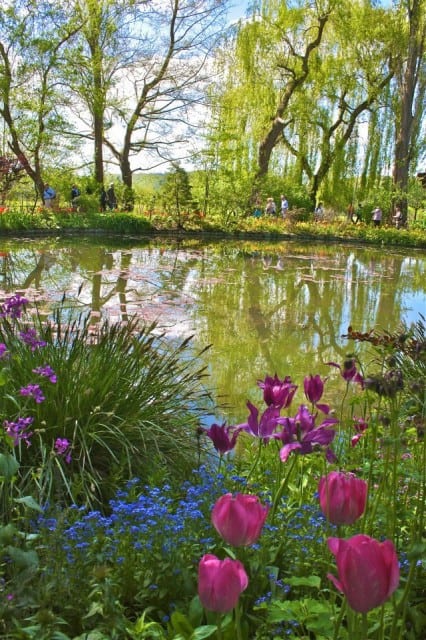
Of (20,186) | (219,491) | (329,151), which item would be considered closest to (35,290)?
(219,491)

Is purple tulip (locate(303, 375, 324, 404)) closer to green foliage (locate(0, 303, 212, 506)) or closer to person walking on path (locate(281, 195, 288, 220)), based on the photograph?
green foliage (locate(0, 303, 212, 506))

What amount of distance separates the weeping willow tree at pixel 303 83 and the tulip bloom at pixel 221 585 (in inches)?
839

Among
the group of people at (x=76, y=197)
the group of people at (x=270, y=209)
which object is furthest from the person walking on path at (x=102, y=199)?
the group of people at (x=270, y=209)

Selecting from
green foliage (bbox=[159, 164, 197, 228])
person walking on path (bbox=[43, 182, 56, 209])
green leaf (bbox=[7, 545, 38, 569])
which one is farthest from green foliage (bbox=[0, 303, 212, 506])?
person walking on path (bbox=[43, 182, 56, 209])

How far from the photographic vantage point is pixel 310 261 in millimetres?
13984

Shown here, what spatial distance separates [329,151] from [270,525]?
82.1ft

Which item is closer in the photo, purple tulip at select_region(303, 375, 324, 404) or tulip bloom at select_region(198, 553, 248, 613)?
tulip bloom at select_region(198, 553, 248, 613)

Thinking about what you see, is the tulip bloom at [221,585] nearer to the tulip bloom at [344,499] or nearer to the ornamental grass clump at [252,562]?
the ornamental grass clump at [252,562]

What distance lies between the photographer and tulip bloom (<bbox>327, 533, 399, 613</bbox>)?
0.70m

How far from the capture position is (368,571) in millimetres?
705

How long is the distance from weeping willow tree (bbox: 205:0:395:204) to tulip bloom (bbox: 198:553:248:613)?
21301 mm

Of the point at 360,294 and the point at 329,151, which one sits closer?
the point at 360,294

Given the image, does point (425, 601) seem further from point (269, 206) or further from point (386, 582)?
point (269, 206)

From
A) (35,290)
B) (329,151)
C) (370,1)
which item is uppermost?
(370,1)
